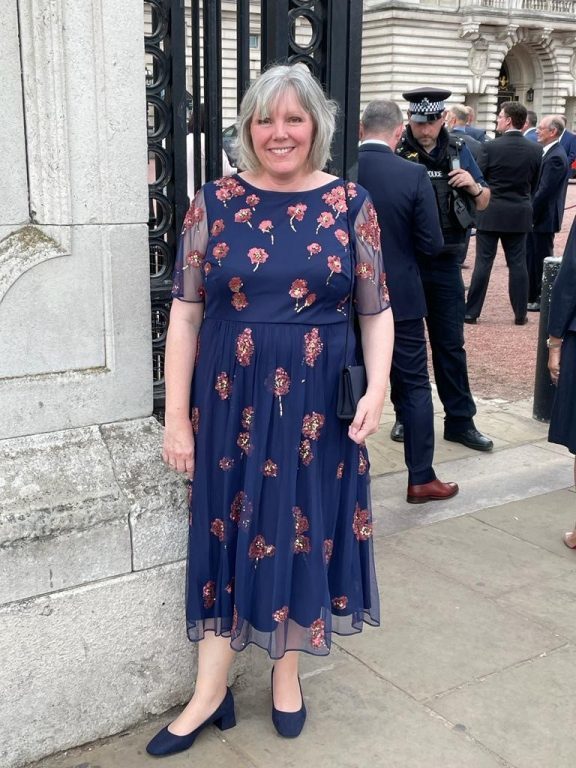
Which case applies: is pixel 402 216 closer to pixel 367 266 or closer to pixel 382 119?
pixel 382 119

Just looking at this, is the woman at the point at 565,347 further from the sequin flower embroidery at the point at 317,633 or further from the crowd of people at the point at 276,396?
the sequin flower embroidery at the point at 317,633

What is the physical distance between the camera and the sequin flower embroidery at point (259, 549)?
2.58 meters

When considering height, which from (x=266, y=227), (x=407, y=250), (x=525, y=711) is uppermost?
(x=266, y=227)

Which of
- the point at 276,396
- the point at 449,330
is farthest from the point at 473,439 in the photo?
the point at 276,396

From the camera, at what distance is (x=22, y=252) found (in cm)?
254

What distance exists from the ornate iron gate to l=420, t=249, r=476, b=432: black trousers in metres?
2.10

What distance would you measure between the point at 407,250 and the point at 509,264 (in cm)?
496

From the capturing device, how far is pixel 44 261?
2.57 metres

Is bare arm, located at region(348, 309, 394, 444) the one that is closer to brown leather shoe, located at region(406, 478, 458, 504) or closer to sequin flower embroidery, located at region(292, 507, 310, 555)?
sequin flower embroidery, located at region(292, 507, 310, 555)

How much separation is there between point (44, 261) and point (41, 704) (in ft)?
4.23

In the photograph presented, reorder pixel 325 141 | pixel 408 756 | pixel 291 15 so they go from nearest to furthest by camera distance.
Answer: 1. pixel 325 141
2. pixel 408 756
3. pixel 291 15

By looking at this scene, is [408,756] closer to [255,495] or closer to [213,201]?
[255,495]

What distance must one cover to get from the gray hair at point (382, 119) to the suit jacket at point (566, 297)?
3.64 ft

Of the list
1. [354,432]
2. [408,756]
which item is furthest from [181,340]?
[408,756]
